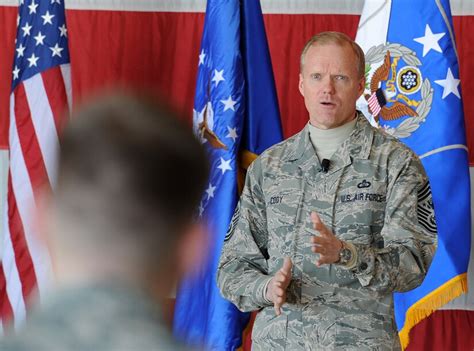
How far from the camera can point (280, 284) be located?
244cm

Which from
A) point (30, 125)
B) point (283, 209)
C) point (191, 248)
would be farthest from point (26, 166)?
point (191, 248)

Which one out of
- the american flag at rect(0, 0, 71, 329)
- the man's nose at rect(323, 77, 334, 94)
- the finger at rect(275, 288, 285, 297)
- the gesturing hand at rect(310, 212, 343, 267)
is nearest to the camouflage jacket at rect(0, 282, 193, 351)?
the gesturing hand at rect(310, 212, 343, 267)

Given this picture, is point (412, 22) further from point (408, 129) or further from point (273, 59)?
point (273, 59)

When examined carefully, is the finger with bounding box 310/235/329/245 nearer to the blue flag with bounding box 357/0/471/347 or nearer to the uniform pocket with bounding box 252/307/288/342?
the uniform pocket with bounding box 252/307/288/342

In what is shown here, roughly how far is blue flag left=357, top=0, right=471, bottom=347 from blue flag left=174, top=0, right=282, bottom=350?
0.53 metres

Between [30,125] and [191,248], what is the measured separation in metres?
3.93

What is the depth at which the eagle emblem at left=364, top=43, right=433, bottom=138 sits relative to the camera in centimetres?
429

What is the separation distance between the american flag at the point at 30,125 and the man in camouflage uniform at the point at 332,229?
2.17 m

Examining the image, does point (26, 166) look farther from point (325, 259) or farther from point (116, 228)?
point (116, 228)

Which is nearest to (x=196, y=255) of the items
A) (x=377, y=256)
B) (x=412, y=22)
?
(x=377, y=256)

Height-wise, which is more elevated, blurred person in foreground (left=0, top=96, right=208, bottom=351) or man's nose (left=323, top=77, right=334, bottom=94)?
blurred person in foreground (left=0, top=96, right=208, bottom=351)

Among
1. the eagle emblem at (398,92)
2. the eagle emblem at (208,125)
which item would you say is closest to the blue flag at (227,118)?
the eagle emblem at (208,125)

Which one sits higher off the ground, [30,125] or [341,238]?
[341,238]

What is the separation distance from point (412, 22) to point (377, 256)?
7.06 feet
